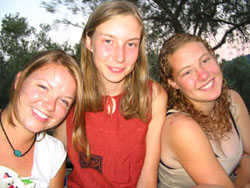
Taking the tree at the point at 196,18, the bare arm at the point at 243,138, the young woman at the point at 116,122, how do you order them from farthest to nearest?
the tree at the point at 196,18 < the bare arm at the point at 243,138 < the young woman at the point at 116,122

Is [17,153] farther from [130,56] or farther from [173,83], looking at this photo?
[173,83]

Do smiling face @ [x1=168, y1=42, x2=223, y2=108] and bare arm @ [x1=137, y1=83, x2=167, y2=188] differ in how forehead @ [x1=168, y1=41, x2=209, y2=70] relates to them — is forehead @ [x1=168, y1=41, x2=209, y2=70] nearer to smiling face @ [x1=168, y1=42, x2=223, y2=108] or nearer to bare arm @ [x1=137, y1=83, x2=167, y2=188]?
smiling face @ [x1=168, y1=42, x2=223, y2=108]

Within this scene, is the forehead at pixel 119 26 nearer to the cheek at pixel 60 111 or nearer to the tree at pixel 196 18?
the cheek at pixel 60 111

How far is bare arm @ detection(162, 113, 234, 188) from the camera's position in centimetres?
155

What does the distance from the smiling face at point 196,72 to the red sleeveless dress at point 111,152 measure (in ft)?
1.69

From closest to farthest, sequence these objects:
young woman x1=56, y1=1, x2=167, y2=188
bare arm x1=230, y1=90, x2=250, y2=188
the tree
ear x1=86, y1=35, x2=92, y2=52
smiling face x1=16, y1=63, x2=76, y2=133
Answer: smiling face x1=16, y1=63, x2=76, y2=133 < young woman x1=56, y1=1, x2=167, y2=188 < ear x1=86, y1=35, x2=92, y2=52 < bare arm x1=230, y1=90, x2=250, y2=188 < the tree

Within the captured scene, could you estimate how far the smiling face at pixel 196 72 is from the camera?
5.94 ft

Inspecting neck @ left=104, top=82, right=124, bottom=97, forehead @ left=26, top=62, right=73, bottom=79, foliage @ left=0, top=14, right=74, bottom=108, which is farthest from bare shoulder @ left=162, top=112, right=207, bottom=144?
foliage @ left=0, top=14, right=74, bottom=108

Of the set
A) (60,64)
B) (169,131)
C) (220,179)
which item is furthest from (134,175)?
(60,64)

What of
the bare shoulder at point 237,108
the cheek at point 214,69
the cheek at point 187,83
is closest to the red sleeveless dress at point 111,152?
the cheek at point 187,83

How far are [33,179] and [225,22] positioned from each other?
21.0 feet

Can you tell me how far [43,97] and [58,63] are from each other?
296 millimetres

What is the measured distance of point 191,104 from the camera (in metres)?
1.93

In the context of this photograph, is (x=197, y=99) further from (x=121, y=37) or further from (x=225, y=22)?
(x=225, y=22)
